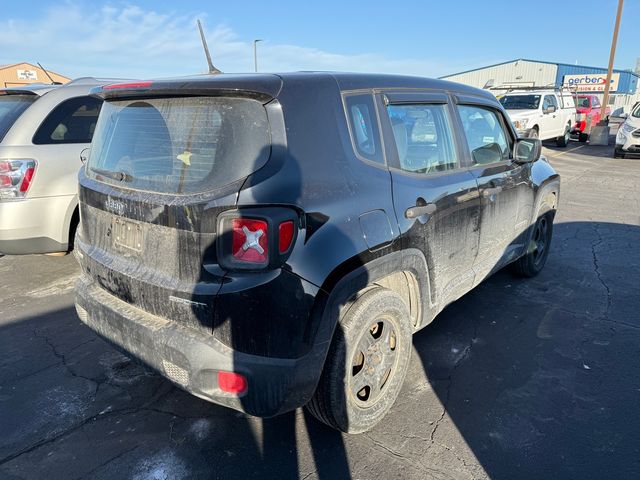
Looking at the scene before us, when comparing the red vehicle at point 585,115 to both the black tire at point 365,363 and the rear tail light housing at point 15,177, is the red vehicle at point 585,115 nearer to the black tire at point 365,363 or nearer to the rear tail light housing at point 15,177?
the black tire at point 365,363

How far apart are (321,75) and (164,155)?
0.90 metres

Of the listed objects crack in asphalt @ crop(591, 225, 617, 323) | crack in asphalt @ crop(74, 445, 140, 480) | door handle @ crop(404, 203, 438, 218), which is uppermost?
door handle @ crop(404, 203, 438, 218)

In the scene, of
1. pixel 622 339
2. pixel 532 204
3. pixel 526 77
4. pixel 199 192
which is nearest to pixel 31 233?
pixel 199 192

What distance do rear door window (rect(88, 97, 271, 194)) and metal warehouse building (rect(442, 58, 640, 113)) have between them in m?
47.1

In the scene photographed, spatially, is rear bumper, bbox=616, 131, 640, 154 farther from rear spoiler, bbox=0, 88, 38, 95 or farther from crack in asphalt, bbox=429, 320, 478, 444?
rear spoiler, bbox=0, 88, 38, 95

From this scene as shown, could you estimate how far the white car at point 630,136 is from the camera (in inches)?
575

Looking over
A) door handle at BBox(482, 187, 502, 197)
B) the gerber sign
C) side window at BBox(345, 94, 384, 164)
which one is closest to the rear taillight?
side window at BBox(345, 94, 384, 164)

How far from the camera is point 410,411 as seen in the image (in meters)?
2.85

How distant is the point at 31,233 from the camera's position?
4359 millimetres

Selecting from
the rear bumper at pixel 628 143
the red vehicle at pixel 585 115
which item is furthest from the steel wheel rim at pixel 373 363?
the red vehicle at pixel 585 115

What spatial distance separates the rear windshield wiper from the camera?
2.49m

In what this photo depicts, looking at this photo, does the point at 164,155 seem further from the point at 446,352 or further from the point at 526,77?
the point at 526,77

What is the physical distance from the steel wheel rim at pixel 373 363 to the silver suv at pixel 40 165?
3408 mm

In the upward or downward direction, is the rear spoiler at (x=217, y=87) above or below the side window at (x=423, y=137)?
above
